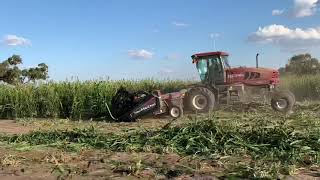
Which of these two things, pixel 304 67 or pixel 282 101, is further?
pixel 304 67

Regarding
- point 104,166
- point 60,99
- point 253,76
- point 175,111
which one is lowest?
point 104,166

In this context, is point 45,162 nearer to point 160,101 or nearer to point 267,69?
point 160,101

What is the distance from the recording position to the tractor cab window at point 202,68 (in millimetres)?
20578

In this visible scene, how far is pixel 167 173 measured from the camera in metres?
7.97

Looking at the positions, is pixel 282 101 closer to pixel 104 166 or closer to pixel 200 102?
pixel 200 102

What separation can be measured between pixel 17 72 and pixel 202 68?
103ft

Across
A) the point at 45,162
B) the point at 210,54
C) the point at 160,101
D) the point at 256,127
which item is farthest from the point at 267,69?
the point at 45,162

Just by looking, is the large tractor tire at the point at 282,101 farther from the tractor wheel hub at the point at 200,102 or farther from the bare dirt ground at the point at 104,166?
the bare dirt ground at the point at 104,166

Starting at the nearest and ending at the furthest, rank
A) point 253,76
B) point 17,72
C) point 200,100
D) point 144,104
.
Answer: point 144,104, point 200,100, point 253,76, point 17,72

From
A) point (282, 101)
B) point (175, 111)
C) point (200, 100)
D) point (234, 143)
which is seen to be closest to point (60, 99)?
point (175, 111)

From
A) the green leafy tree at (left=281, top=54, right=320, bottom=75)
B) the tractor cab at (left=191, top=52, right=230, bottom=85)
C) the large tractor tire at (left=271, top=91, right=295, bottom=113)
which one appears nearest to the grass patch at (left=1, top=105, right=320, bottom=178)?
the large tractor tire at (left=271, top=91, right=295, bottom=113)

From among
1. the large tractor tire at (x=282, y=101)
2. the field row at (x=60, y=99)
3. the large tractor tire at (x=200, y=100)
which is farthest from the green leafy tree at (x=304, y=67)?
the large tractor tire at (x=200, y=100)

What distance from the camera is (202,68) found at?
2069 centimetres

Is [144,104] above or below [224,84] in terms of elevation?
below
